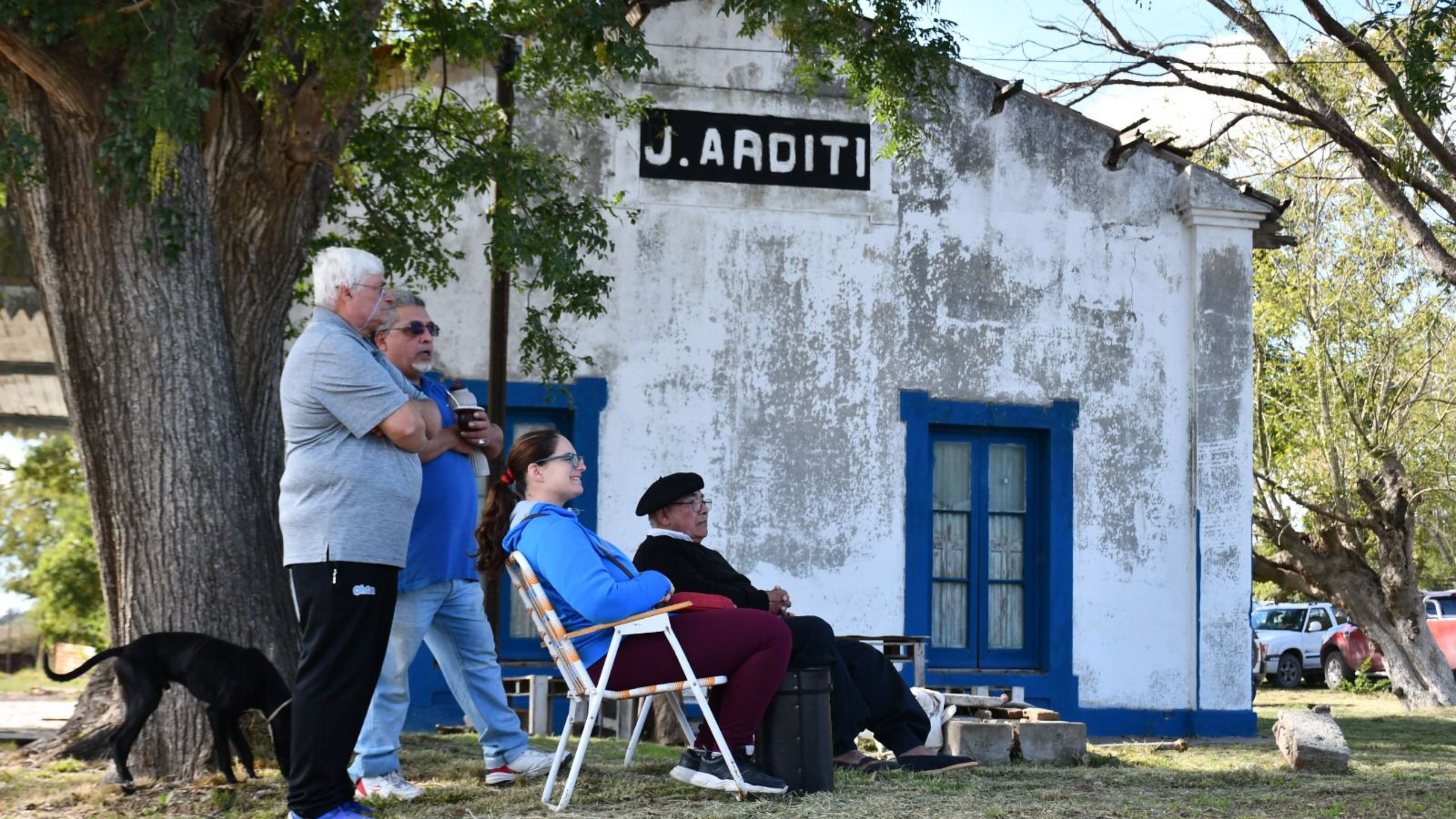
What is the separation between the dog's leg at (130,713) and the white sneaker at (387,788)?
0.90 meters

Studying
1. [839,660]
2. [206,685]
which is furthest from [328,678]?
[839,660]

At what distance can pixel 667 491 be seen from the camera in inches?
268

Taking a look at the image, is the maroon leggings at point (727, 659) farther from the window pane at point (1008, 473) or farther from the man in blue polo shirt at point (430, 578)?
the window pane at point (1008, 473)

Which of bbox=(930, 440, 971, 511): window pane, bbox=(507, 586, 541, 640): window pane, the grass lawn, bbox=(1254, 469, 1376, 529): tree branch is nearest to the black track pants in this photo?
the grass lawn

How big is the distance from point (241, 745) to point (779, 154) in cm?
666

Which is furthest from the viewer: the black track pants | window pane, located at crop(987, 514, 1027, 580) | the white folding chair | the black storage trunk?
window pane, located at crop(987, 514, 1027, 580)

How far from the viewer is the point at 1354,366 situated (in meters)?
19.6

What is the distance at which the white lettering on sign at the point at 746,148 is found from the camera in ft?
37.0

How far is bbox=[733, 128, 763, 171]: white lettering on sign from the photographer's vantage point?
11289 millimetres

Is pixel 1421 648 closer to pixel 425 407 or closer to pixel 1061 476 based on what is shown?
pixel 1061 476

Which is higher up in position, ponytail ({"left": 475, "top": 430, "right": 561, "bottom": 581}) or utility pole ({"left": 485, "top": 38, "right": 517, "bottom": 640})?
utility pole ({"left": 485, "top": 38, "right": 517, "bottom": 640})

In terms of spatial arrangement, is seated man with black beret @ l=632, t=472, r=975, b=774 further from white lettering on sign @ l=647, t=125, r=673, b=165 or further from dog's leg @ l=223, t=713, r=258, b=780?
white lettering on sign @ l=647, t=125, r=673, b=165

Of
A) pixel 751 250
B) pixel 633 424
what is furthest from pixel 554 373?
pixel 751 250

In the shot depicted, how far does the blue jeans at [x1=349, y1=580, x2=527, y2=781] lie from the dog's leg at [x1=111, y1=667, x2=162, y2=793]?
0.79 m
